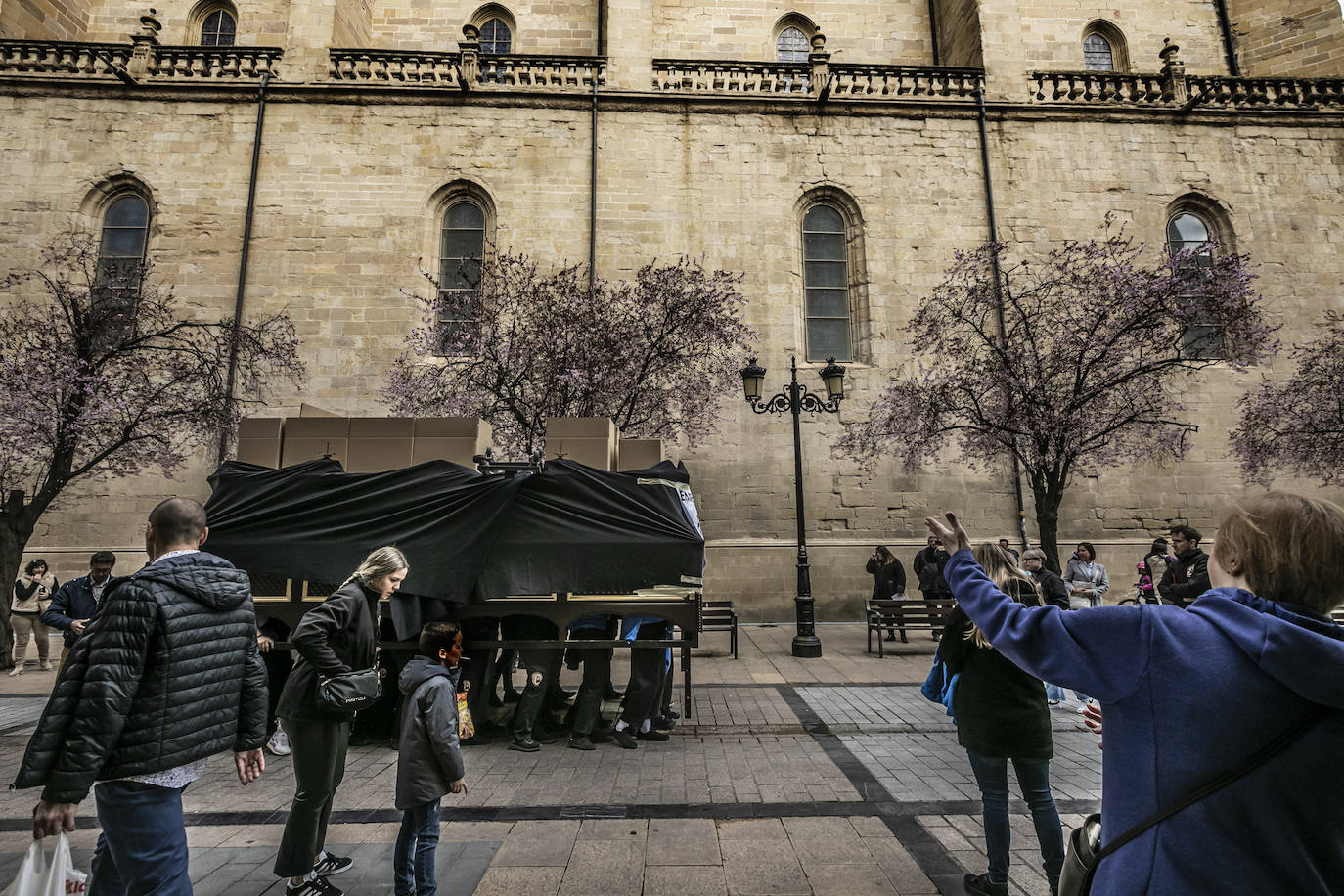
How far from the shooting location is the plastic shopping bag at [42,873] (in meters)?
2.29

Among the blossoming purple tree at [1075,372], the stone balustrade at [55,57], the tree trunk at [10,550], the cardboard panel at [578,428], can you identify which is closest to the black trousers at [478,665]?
the cardboard panel at [578,428]

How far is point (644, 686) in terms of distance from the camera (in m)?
6.27

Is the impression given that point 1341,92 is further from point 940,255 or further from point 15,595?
point 15,595

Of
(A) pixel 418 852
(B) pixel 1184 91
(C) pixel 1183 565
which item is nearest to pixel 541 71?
(B) pixel 1184 91

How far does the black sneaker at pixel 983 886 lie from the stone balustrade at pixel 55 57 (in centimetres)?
2168

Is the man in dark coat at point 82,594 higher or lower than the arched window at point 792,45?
lower

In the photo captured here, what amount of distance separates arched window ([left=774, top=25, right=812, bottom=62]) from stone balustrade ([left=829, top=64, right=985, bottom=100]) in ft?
10.2

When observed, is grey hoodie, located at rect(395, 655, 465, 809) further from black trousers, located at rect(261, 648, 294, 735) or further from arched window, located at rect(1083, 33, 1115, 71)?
arched window, located at rect(1083, 33, 1115, 71)

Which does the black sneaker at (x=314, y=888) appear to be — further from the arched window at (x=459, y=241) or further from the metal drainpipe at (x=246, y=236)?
the arched window at (x=459, y=241)

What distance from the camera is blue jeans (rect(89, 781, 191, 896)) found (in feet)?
7.78

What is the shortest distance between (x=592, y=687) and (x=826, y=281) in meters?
12.6

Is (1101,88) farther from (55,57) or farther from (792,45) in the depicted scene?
(55,57)

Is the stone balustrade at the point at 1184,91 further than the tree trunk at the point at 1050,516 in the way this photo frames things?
Yes

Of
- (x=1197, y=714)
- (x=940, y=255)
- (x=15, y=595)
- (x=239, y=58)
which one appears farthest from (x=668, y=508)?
(x=239, y=58)
